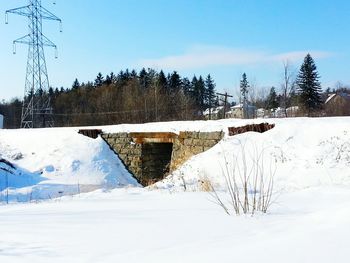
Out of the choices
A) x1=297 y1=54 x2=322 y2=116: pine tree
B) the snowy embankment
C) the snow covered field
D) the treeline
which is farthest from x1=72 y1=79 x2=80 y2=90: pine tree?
the snow covered field

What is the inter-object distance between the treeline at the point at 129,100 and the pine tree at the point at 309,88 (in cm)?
1124

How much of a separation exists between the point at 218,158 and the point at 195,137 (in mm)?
1803

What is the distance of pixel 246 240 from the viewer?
2.64 metres

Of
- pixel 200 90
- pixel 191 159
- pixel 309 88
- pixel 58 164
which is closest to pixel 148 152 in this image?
pixel 58 164

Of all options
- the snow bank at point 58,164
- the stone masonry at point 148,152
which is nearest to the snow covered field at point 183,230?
the stone masonry at point 148,152

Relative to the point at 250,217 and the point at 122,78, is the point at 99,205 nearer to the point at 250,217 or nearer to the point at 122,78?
the point at 250,217

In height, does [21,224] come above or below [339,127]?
below

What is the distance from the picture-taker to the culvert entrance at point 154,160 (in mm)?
14273

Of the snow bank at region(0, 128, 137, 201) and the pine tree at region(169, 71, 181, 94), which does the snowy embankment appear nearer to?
the snow bank at region(0, 128, 137, 201)

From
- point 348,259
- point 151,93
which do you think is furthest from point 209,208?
point 151,93

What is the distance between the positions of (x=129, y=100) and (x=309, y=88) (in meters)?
20.1

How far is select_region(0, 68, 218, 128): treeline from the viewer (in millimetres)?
43125

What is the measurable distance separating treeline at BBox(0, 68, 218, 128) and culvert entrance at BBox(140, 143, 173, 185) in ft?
56.3

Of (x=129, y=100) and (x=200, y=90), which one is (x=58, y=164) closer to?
(x=129, y=100)
